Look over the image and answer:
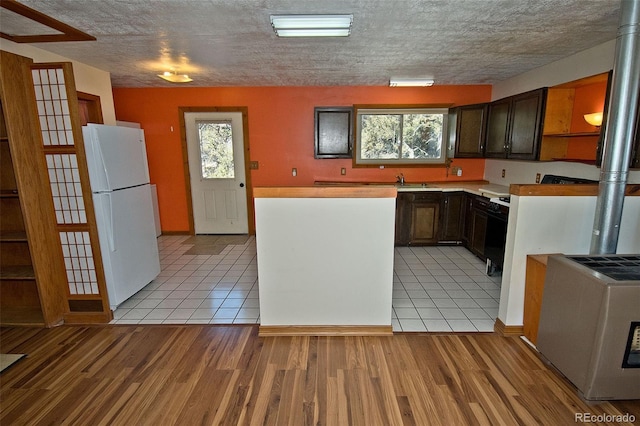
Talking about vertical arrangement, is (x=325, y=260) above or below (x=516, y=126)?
below

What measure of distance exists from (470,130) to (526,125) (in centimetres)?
109

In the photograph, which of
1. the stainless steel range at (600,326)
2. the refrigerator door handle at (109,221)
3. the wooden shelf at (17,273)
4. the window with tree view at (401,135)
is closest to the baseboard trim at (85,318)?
the wooden shelf at (17,273)

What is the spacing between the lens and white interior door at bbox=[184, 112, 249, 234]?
17.1ft

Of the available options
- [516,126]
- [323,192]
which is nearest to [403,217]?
[516,126]

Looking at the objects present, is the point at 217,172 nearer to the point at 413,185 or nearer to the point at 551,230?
the point at 413,185

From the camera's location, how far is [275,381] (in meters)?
2.05

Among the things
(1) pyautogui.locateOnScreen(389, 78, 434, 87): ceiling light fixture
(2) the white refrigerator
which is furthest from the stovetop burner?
(2) the white refrigerator

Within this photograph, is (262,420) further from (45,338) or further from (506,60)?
(506,60)

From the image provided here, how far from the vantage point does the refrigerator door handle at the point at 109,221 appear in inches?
110

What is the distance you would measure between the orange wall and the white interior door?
0.66 feet

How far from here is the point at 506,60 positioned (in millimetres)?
3559

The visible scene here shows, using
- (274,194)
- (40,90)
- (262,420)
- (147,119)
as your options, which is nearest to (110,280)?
(40,90)

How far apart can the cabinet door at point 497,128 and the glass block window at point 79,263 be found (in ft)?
15.2

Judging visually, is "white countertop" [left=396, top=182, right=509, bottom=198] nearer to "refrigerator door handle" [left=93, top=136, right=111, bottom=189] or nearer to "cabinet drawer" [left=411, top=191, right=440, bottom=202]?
"cabinet drawer" [left=411, top=191, right=440, bottom=202]
